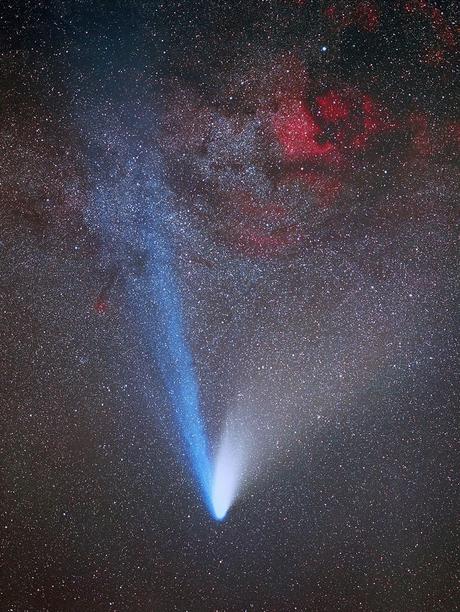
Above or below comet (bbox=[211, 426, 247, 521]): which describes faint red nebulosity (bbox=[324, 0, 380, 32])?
above

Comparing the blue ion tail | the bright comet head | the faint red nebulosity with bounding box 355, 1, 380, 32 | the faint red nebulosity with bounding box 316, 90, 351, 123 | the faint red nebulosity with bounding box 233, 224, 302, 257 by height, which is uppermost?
the faint red nebulosity with bounding box 355, 1, 380, 32

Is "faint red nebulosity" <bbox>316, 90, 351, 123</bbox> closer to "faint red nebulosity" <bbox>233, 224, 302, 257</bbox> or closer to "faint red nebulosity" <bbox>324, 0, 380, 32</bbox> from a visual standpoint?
"faint red nebulosity" <bbox>324, 0, 380, 32</bbox>

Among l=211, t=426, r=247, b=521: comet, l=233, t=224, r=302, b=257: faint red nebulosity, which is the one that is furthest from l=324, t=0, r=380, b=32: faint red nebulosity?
l=211, t=426, r=247, b=521: comet

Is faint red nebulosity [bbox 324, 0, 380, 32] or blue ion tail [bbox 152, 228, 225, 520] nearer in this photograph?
faint red nebulosity [bbox 324, 0, 380, 32]

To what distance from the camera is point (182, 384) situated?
6.01ft

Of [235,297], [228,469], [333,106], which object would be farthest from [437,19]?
[228,469]

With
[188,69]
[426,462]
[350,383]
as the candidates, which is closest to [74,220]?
[188,69]

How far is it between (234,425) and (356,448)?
0.48m

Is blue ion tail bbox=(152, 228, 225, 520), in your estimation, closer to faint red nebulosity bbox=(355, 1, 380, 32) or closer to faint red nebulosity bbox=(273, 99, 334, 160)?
faint red nebulosity bbox=(273, 99, 334, 160)

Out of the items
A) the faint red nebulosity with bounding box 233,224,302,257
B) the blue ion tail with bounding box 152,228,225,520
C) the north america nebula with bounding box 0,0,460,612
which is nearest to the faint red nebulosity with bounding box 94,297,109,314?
the north america nebula with bounding box 0,0,460,612

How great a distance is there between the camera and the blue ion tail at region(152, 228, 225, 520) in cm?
183

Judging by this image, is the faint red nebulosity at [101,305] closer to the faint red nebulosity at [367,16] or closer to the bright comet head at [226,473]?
the bright comet head at [226,473]

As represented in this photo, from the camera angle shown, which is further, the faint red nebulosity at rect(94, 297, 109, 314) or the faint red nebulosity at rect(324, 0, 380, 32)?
the faint red nebulosity at rect(94, 297, 109, 314)

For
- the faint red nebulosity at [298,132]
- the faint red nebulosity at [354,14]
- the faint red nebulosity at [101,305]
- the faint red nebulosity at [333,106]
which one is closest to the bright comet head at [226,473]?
the faint red nebulosity at [101,305]
